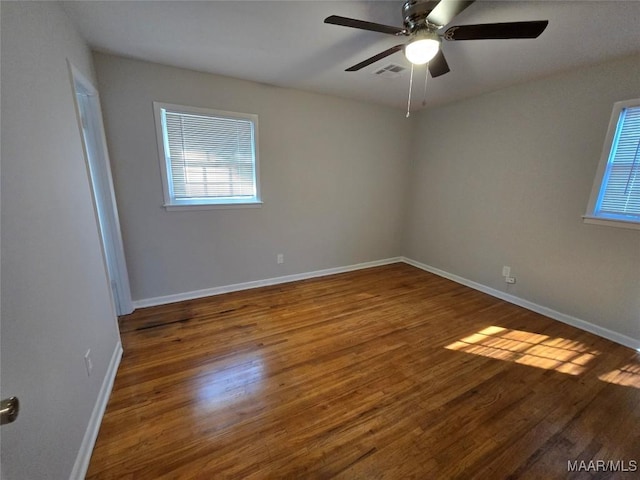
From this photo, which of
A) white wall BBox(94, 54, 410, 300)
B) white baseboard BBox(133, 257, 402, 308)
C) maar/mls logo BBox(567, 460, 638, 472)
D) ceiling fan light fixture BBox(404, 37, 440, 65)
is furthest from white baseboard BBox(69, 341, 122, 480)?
ceiling fan light fixture BBox(404, 37, 440, 65)

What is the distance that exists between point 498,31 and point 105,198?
3225 mm

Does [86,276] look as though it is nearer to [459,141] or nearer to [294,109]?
[294,109]

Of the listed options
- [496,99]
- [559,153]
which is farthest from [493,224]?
[496,99]

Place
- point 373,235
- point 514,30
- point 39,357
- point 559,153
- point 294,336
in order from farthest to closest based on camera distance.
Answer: point 373,235
point 559,153
point 294,336
point 514,30
point 39,357

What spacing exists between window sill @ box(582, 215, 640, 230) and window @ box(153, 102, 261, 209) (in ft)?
11.3

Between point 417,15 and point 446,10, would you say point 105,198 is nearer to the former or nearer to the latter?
point 417,15

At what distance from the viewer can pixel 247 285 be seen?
3.39 m

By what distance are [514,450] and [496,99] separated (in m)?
3.44

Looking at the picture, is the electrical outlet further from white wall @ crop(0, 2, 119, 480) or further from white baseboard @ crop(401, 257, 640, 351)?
white baseboard @ crop(401, 257, 640, 351)

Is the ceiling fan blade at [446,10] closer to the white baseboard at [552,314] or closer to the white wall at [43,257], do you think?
the white wall at [43,257]

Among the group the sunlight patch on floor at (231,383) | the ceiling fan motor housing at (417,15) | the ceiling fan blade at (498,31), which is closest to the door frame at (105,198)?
the sunlight patch on floor at (231,383)

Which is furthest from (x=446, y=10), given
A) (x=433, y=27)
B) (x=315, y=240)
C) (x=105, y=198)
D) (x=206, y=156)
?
(x=105, y=198)

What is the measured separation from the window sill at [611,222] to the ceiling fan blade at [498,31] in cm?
199

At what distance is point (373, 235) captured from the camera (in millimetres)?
4281
